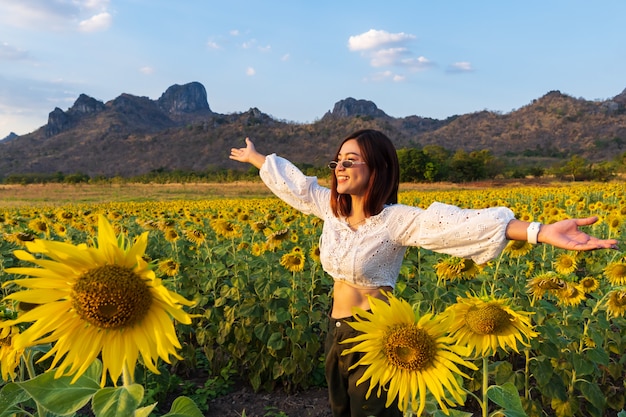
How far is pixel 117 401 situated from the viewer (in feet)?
3.25

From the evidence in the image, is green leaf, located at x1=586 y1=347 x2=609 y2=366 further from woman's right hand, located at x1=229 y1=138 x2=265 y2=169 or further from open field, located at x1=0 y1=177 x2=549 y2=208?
open field, located at x1=0 y1=177 x2=549 y2=208

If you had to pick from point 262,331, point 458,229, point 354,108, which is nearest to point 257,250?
point 262,331

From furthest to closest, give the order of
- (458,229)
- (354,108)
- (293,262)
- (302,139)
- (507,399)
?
(354,108) < (302,139) < (293,262) < (458,229) < (507,399)

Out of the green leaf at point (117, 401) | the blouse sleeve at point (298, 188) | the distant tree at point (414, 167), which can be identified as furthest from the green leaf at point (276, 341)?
the distant tree at point (414, 167)

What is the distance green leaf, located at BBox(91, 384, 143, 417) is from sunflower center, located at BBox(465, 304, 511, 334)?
1.13m

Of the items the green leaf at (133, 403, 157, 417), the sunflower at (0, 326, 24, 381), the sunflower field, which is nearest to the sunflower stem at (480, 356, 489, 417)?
the sunflower field

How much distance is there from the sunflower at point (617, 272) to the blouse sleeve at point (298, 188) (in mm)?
2435

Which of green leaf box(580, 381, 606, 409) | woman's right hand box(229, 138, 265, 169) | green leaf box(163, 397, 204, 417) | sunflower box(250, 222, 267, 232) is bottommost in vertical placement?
green leaf box(580, 381, 606, 409)

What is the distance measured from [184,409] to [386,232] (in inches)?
54.9

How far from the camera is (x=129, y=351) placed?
42.7 inches

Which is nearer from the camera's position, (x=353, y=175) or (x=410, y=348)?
(x=410, y=348)

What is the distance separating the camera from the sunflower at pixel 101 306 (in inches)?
39.7

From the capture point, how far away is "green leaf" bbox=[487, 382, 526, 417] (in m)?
1.40

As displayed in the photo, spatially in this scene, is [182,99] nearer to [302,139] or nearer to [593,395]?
[302,139]
